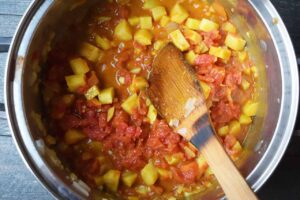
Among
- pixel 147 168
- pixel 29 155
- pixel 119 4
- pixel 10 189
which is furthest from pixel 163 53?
pixel 10 189

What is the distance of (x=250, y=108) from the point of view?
204 cm

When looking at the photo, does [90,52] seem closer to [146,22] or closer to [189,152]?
[146,22]

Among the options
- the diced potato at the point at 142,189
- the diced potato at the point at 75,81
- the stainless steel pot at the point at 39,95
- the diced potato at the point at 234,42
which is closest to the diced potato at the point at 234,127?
the stainless steel pot at the point at 39,95

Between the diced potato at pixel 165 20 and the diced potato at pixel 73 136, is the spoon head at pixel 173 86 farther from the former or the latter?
the diced potato at pixel 73 136

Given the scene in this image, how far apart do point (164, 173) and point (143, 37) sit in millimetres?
578

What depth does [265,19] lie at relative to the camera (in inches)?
71.0

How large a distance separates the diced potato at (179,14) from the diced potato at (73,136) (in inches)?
24.6

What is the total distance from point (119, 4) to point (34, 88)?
533 millimetres

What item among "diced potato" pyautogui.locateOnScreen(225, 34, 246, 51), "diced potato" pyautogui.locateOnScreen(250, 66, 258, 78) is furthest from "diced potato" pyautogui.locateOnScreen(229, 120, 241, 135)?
"diced potato" pyautogui.locateOnScreen(225, 34, 246, 51)

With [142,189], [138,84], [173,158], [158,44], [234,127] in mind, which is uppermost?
[158,44]

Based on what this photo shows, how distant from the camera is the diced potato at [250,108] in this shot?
6.70 feet

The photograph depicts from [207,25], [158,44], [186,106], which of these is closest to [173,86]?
[186,106]

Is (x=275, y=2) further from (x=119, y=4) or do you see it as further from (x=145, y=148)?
(x=145, y=148)

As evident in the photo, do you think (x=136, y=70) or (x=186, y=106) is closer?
(x=186, y=106)
